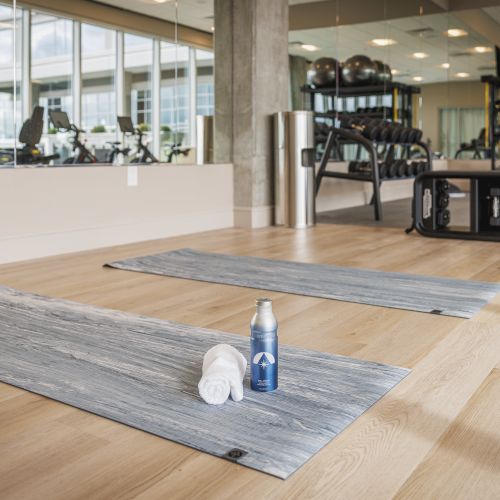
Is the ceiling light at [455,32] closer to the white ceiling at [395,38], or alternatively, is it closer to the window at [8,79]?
the white ceiling at [395,38]

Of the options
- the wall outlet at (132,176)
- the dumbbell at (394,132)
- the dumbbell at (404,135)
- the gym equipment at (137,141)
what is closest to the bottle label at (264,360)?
the wall outlet at (132,176)

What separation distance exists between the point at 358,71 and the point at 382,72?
0.93 m

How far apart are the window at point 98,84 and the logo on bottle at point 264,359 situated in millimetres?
3024

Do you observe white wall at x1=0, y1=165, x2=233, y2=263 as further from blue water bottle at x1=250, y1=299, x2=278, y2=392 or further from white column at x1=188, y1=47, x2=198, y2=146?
blue water bottle at x1=250, y1=299, x2=278, y2=392

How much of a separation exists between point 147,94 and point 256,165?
1.16 metres

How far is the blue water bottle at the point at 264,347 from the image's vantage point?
5.28ft

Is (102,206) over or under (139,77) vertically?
under

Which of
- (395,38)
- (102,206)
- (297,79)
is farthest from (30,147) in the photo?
(395,38)

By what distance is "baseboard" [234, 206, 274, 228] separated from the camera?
218 inches

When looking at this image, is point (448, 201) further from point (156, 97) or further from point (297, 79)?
point (297, 79)

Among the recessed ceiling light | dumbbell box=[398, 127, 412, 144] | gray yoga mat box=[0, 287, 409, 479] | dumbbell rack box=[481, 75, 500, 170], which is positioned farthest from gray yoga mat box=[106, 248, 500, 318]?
dumbbell rack box=[481, 75, 500, 170]

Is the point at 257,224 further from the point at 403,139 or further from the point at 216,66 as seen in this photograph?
the point at 403,139

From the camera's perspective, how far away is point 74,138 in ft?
13.8

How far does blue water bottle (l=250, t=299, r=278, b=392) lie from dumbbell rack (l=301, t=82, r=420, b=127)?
5287mm
